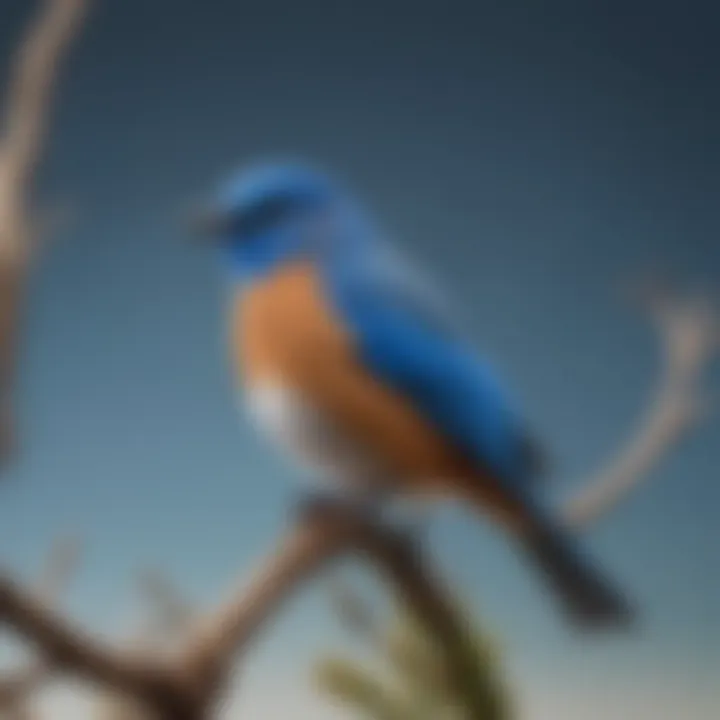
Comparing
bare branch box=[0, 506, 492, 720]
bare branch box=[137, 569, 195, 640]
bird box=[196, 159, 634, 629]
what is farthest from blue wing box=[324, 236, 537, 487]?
bare branch box=[137, 569, 195, 640]

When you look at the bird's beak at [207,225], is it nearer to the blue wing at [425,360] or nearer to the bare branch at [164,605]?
the blue wing at [425,360]

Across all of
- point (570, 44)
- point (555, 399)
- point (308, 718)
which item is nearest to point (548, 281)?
point (555, 399)

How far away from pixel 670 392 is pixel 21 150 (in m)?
0.60

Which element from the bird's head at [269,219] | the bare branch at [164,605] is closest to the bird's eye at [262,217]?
the bird's head at [269,219]

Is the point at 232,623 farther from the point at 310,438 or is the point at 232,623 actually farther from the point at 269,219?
the point at 269,219

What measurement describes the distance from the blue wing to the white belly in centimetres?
6

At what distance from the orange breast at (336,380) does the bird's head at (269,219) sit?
28 millimetres

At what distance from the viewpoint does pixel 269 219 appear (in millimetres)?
1270

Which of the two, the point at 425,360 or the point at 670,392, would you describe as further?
the point at 670,392

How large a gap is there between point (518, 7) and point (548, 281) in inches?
10.1

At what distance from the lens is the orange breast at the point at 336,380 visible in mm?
1204

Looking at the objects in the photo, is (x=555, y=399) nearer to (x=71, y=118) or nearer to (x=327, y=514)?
(x=327, y=514)

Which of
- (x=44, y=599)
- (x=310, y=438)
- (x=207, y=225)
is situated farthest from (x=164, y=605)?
(x=207, y=225)

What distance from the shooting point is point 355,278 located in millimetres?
1247
